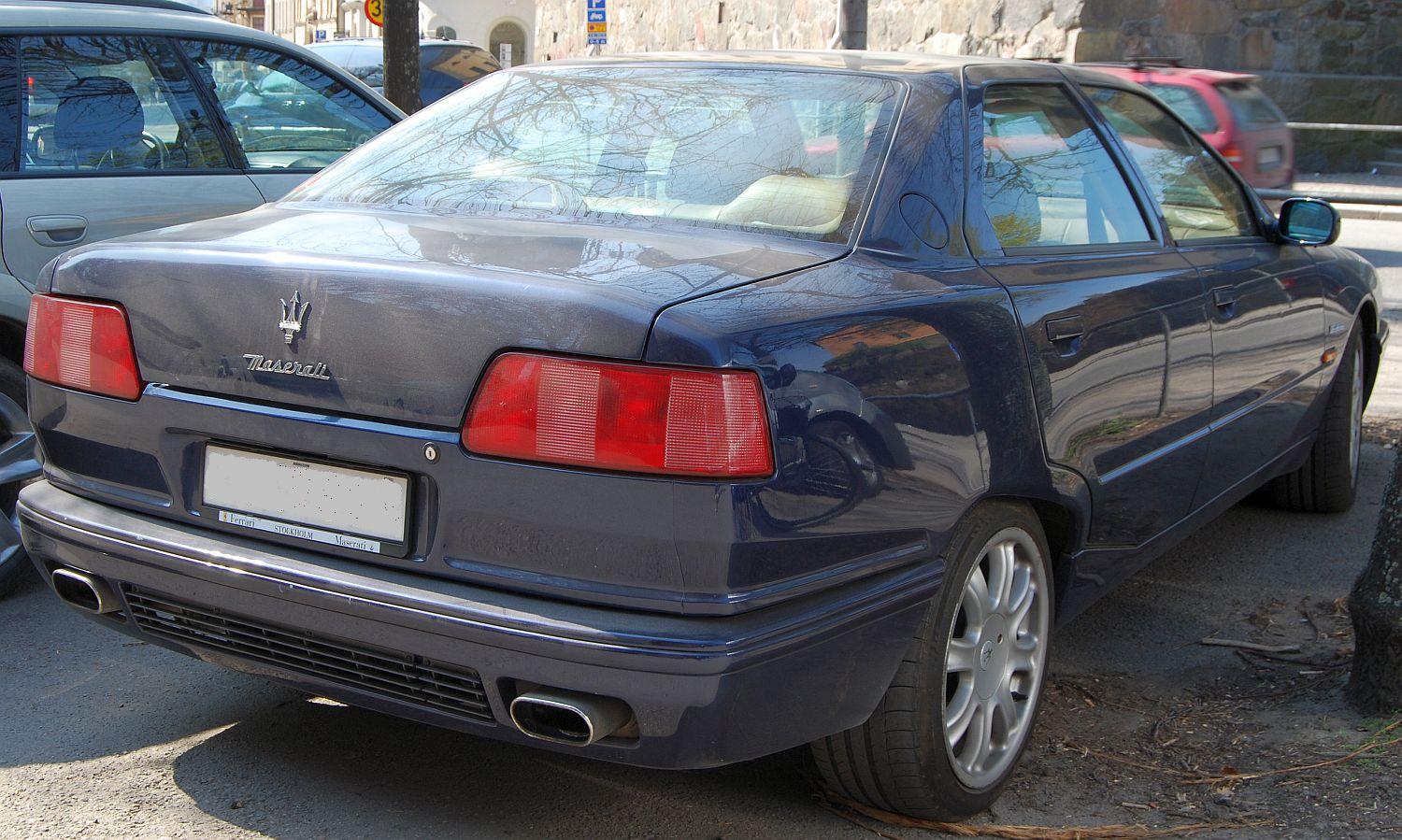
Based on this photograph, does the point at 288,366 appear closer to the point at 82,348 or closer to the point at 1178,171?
the point at 82,348

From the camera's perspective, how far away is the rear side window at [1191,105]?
37.4 feet

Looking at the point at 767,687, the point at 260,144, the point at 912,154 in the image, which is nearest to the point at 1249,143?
the point at 260,144

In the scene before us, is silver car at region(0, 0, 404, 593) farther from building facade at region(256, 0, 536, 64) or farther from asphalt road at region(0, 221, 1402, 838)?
building facade at region(256, 0, 536, 64)

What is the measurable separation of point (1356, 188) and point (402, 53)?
1275cm

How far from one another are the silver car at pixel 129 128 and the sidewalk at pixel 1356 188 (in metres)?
12.2

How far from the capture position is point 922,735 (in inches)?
110

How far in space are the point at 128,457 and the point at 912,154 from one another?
1650mm

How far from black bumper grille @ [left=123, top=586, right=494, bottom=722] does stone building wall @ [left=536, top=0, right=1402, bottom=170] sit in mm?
17013

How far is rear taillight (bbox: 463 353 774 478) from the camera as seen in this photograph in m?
2.32

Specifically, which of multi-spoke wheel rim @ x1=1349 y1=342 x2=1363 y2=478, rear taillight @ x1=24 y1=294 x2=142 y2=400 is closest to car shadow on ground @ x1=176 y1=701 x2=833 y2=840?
rear taillight @ x1=24 y1=294 x2=142 y2=400

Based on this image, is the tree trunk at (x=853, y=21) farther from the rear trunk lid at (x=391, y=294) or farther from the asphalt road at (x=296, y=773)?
the rear trunk lid at (x=391, y=294)

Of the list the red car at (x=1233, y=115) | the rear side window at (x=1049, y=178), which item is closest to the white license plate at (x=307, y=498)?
the rear side window at (x=1049, y=178)

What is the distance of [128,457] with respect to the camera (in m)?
2.80

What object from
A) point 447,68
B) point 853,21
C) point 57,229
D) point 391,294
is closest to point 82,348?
point 391,294
